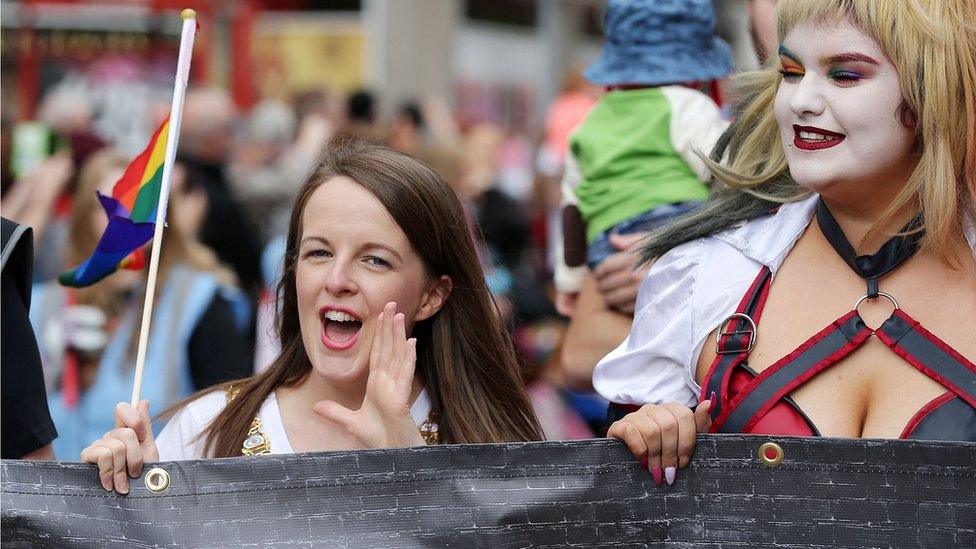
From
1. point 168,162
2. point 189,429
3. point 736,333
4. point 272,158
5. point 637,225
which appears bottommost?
point 272,158

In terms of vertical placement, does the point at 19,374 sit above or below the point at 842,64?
below

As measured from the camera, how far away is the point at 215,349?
17.1 feet

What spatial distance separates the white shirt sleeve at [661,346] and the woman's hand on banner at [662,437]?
0.92 feet

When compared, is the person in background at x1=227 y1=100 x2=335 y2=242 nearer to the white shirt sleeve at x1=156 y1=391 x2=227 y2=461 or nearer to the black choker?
the white shirt sleeve at x1=156 y1=391 x2=227 y2=461

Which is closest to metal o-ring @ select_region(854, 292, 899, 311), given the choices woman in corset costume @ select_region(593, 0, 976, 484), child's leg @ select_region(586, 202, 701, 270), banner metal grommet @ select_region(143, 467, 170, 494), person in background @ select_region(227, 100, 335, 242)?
woman in corset costume @ select_region(593, 0, 976, 484)

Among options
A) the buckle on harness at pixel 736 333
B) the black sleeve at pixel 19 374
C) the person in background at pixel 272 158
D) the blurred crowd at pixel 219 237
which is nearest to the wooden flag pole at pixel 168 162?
the black sleeve at pixel 19 374

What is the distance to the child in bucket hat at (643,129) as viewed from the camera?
150 inches

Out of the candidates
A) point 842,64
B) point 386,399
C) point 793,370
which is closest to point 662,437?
point 793,370

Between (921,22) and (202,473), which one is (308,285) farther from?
(921,22)

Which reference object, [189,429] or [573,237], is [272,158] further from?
[189,429]

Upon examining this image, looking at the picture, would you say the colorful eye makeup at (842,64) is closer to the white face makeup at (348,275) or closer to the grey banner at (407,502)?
the grey banner at (407,502)

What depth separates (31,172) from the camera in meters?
7.15

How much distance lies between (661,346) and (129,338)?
9.43ft

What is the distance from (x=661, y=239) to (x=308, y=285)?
0.72 m
